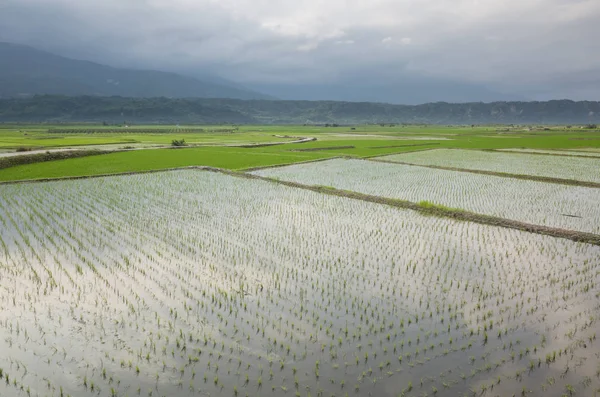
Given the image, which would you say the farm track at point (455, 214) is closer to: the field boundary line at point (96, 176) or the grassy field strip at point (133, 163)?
the field boundary line at point (96, 176)

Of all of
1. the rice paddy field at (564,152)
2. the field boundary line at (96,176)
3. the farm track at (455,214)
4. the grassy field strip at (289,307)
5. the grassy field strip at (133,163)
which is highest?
the rice paddy field at (564,152)

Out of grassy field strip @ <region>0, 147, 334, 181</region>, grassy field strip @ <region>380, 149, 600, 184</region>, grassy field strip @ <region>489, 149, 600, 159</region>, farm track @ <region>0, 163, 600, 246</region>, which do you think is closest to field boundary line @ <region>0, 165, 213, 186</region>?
farm track @ <region>0, 163, 600, 246</region>

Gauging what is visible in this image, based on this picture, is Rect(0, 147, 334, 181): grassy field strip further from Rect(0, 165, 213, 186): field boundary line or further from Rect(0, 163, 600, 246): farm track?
Rect(0, 163, 600, 246): farm track

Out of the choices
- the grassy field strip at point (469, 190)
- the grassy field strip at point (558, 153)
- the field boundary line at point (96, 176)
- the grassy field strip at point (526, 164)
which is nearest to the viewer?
the grassy field strip at point (469, 190)

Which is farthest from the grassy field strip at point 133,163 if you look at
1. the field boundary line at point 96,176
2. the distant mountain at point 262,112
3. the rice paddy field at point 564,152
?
the distant mountain at point 262,112

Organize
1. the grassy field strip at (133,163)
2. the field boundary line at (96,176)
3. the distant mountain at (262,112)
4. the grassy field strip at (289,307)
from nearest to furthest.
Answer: the grassy field strip at (289,307) < the field boundary line at (96,176) < the grassy field strip at (133,163) < the distant mountain at (262,112)

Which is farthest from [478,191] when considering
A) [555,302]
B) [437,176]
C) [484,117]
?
[484,117]
